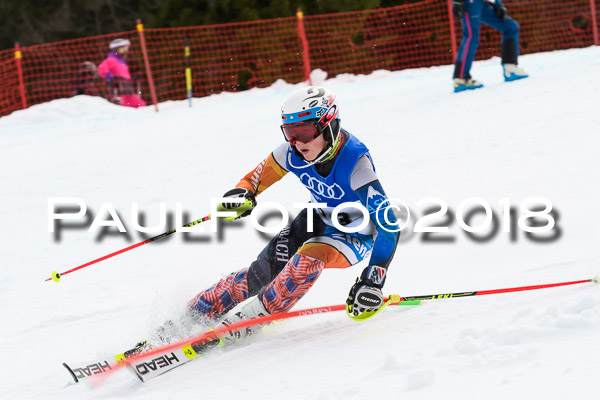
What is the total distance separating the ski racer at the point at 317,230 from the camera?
3553mm

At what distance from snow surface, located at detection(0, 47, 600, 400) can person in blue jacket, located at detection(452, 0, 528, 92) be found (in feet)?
1.17

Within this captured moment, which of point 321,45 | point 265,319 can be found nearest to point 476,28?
point 265,319

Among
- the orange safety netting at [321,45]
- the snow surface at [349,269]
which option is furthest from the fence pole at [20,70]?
the orange safety netting at [321,45]

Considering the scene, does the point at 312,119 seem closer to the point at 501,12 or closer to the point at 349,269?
the point at 349,269

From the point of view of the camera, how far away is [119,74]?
12031 mm

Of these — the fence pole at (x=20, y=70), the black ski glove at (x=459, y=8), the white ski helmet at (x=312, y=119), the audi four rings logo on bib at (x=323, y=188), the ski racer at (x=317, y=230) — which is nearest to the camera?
the ski racer at (x=317, y=230)

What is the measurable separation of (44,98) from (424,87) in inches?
348

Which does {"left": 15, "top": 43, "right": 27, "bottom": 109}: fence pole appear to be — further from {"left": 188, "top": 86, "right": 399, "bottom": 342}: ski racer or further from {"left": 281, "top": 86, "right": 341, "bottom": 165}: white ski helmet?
{"left": 281, "top": 86, "right": 341, "bottom": 165}: white ski helmet

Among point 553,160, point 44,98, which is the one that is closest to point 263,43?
point 44,98

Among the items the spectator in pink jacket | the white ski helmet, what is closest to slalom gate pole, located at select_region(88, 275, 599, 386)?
the white ski helmet

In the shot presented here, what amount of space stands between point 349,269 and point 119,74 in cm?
796

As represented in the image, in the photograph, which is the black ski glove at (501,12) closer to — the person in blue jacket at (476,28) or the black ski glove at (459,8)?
the person in blue jacket at (476,28)

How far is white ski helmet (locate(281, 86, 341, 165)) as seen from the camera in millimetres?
3660

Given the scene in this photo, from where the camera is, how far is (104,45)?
19125mm
